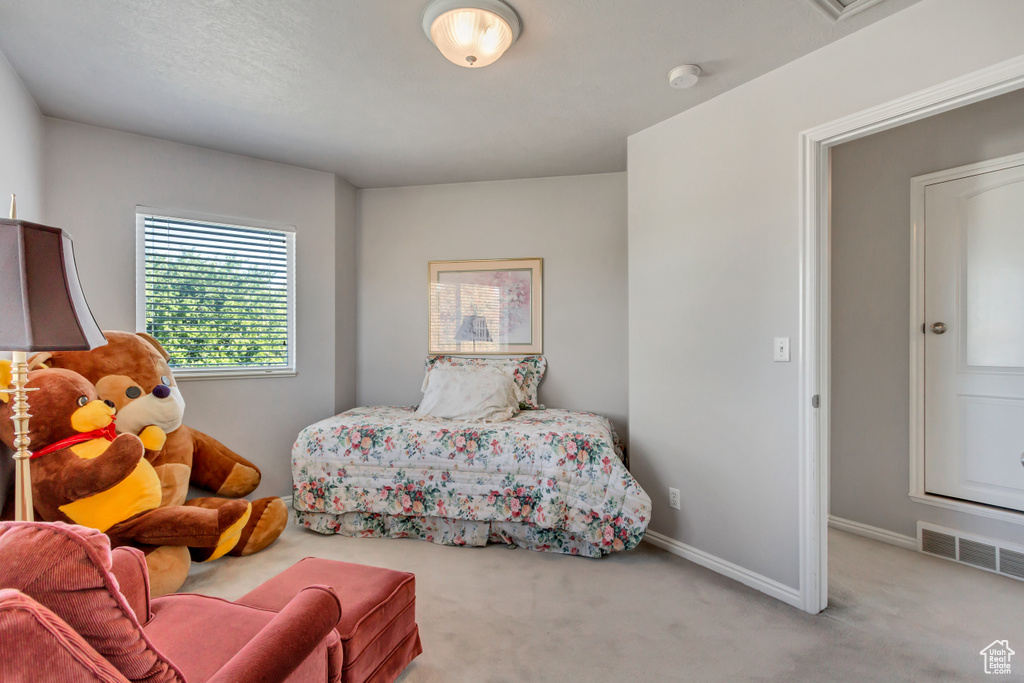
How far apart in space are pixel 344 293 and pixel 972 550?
13.4 feet

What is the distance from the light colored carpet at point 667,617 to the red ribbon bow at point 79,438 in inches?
31.9

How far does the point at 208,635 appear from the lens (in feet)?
4.22

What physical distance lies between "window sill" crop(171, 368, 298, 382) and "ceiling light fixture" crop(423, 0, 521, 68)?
7.87 feet

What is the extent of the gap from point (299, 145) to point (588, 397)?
2.56 metres

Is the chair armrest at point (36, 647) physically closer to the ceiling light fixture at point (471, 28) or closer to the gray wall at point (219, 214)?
the ceiling light fixture at point (471, 28)

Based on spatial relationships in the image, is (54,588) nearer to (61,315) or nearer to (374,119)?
(61,315)

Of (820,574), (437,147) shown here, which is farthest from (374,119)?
(820,574)

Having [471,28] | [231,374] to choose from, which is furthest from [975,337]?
[231,374]

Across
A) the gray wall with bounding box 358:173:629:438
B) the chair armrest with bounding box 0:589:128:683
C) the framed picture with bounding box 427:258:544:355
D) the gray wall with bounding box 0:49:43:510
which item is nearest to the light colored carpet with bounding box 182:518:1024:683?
the chair armrest with bounding box 0:589:128:683

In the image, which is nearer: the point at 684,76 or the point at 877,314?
the point at 684,76

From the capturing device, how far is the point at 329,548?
9.10 feet

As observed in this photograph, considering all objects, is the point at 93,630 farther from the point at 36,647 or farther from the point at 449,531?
the point at 449,531

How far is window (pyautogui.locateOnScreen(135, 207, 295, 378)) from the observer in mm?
3049

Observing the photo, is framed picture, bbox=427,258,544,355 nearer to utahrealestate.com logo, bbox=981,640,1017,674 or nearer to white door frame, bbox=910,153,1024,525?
white door frame, bbox=910,153,1024,525
